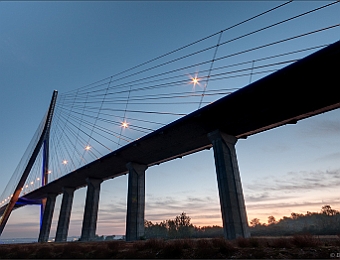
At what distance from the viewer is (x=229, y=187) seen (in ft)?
76.8

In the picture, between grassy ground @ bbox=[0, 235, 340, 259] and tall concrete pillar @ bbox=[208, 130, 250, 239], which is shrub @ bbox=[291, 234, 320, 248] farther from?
tall concrete pillar @ bbox=[208, 130, 250, 239]

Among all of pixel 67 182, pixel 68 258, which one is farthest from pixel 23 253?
pixel 67 182

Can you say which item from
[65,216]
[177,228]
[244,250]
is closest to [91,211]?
[65,216]

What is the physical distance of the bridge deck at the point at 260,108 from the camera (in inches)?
680

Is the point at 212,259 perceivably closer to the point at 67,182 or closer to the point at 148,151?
the point at 148,151

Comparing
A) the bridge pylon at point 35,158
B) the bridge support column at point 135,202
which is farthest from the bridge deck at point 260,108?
the bridge pylon at point 35,158

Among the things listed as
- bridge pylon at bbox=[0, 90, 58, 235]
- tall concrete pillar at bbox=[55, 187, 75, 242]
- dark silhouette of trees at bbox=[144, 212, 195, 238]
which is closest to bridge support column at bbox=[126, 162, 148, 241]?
tall concrete pillar at bbox=[55, 187, 75, 242]

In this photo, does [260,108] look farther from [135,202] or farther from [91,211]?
[91,211]

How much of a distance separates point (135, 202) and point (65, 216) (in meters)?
28.6

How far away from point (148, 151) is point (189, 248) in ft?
67.9

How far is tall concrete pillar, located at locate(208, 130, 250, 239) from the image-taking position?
2223cm

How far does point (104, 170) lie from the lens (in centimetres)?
4231

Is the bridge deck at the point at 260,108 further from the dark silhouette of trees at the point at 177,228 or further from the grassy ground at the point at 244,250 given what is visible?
the dark silhouette of trees at the point at 177,228

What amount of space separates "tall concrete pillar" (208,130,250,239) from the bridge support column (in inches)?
633
